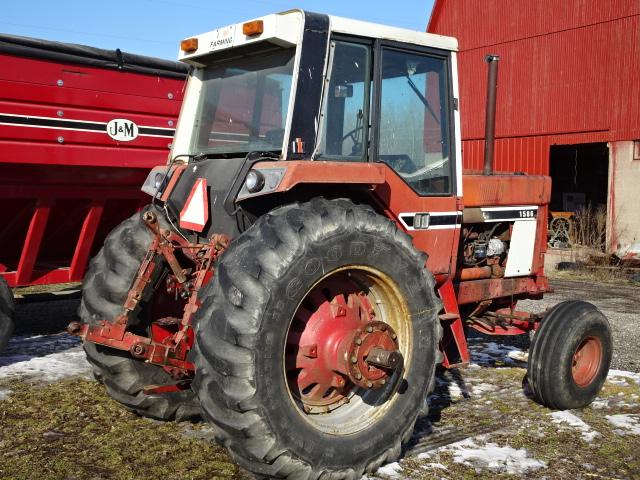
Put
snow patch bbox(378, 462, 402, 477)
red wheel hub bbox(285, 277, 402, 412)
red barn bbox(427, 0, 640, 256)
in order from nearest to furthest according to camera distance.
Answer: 1. red wheel hub bbox(285, 277, 402, 412)
2. snow patch bbox(378, 462, 402, 477)
3. red barn bbox(427, 0, 640, 256)

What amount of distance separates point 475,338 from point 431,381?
3.64 m

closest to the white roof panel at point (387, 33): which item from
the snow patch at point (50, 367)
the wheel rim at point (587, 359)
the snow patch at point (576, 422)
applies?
the wheel rim at point (587, 359)

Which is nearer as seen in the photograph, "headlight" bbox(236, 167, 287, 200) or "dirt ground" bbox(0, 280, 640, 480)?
"headlight" bbox(236, 167, 287, 200)

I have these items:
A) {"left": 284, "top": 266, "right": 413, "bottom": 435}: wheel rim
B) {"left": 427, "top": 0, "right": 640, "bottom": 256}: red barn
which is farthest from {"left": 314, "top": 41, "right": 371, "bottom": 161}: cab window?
{"left": 427, "top": 0, "right": 640, "bottom": 256}: red barn

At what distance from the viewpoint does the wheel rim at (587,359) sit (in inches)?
211

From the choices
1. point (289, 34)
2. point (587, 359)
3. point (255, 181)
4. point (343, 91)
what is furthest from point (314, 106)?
point (587, 359)

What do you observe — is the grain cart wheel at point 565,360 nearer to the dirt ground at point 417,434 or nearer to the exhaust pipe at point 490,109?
the dirt ground at point 417,434

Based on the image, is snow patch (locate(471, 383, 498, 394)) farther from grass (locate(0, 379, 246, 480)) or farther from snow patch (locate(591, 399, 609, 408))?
grass (locate(0, 379, 246, 480))

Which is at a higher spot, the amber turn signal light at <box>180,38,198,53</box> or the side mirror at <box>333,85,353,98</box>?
the amber turn signal light at <box>180,38,198,53</box>

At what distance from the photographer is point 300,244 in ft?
11.4

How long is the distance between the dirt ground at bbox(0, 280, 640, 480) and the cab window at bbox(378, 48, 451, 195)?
5.37 ft

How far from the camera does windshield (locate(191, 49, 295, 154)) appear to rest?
4.30 metres

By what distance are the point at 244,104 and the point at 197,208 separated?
921 millimetres

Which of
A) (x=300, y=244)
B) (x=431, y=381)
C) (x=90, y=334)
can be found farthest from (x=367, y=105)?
(x=90, y=334)
